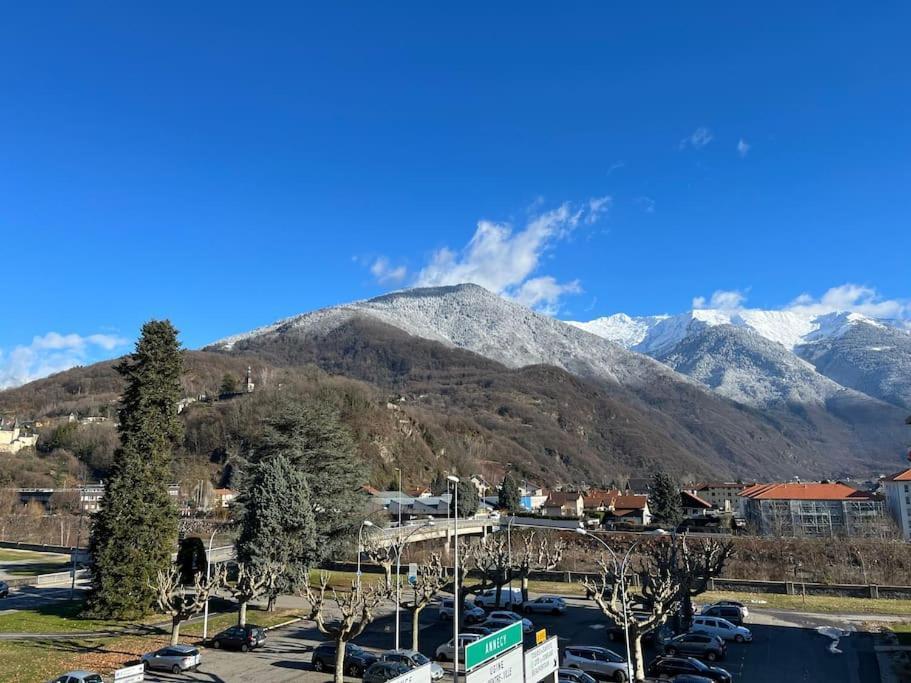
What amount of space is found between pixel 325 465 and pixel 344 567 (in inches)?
859

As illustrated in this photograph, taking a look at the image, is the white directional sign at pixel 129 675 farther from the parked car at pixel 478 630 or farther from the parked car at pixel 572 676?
the parked car at pixel 478 630

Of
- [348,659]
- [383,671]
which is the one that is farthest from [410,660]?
[348,659]

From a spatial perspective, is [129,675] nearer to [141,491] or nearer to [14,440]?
[141,491]

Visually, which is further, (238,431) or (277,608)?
(238,431)

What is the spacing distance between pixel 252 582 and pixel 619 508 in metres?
98.4

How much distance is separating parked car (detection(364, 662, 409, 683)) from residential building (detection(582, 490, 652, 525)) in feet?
302

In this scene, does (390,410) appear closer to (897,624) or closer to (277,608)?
(277,608)

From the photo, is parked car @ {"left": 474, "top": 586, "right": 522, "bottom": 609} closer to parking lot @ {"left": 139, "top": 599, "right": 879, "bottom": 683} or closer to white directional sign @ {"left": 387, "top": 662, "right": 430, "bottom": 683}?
parking lot @ {"left": 139, "top": 599, "right": 879, "bottom": 683}

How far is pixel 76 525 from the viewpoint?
310 ft

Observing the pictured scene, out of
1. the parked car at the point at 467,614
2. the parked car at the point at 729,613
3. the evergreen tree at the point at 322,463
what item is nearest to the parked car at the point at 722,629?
the parked car at the point at 729,613

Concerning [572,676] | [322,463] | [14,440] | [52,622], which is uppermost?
[14,440]

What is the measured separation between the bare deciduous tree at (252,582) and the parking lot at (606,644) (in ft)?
8.29

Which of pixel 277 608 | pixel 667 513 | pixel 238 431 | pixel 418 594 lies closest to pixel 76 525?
pixel 238 431

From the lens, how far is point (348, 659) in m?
29.5
